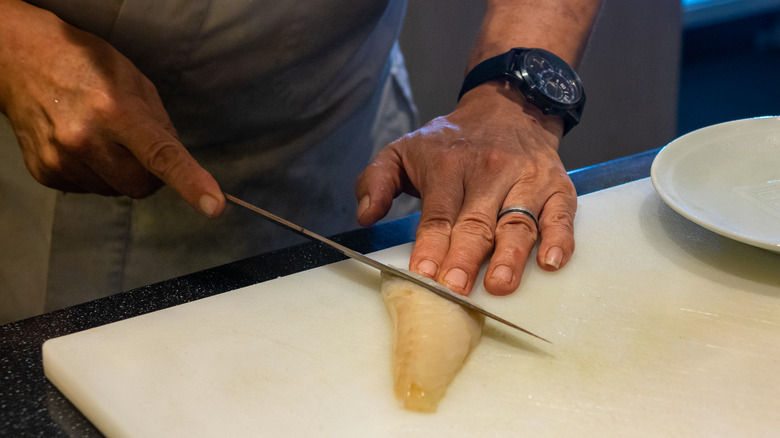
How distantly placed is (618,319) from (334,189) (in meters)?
0.90

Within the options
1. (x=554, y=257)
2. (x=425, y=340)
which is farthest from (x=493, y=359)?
(x=554, y=257)

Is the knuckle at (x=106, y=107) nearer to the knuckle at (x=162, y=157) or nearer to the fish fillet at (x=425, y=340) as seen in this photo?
the knuckle at (x=162, y=157)

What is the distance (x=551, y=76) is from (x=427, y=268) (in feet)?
1.62

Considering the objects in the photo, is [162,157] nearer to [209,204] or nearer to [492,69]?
[209,204]

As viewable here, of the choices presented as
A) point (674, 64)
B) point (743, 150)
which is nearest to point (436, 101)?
point (674, 64)

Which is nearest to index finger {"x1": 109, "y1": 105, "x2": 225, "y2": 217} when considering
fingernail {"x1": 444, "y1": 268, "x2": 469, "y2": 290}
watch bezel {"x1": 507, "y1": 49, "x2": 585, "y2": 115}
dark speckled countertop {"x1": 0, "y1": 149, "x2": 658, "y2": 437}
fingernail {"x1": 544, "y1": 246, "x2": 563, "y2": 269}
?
dark speckled countertop {"x1": 0, "y1": 149, "x2": 658, "y2": 437}

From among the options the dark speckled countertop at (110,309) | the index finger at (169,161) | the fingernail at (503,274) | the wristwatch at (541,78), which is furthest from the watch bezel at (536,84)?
the index finger at (169,161)

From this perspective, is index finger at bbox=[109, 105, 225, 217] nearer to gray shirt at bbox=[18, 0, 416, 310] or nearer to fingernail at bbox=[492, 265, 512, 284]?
gray shirt at bbox=[18, 0, 416, 310]

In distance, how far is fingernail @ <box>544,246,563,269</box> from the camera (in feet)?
2.69

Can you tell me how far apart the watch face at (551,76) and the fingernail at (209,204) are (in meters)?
0.58

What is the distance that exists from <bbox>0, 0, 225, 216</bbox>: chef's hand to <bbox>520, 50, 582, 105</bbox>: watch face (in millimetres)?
586

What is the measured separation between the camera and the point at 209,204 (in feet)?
2.83

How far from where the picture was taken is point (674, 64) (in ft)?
8.47

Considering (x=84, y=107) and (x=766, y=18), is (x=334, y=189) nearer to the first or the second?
(x=84, y=107)
